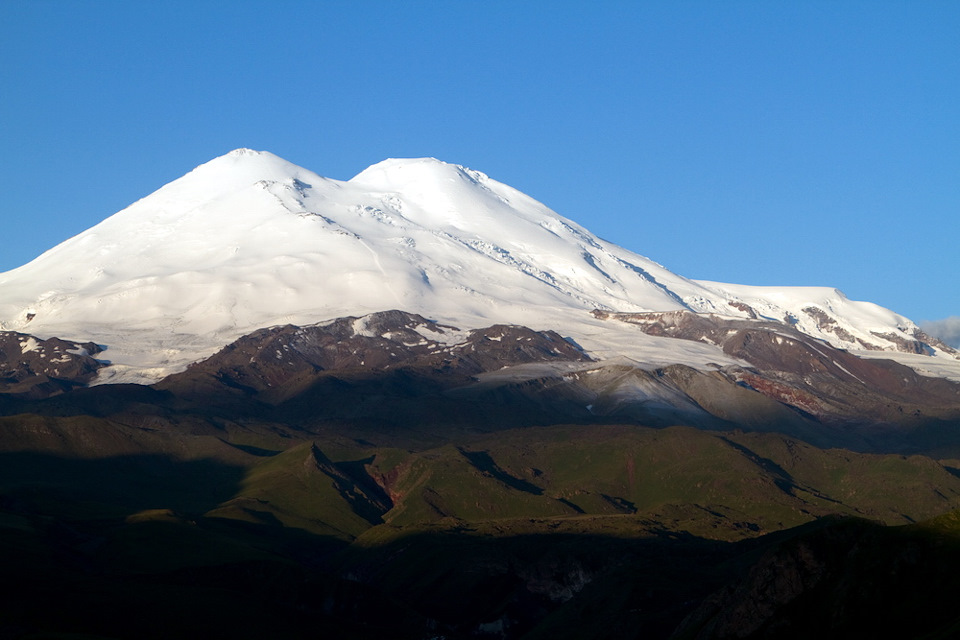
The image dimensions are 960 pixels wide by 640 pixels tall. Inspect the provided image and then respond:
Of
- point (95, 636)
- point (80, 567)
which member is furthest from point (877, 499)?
point (95, 636)

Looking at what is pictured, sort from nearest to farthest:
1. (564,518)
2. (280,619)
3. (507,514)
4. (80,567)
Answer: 1. (280,619)
2. (80,567)
3. (564,518)
4. (507,514)

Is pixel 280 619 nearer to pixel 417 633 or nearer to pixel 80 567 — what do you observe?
pixel 417 633

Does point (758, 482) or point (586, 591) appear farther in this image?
point (758, 482)

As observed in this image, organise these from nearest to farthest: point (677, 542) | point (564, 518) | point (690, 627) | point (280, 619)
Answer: point (690, 627) → point (280, 619) → point (677, 542) → point (564, 518)

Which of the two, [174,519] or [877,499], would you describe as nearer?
[174,519]

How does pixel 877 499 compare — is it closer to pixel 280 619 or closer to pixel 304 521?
pixel 304 521

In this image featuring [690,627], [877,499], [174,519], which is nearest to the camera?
[690,627]

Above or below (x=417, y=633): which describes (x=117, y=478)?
above

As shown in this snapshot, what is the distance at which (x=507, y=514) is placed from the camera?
182 metres

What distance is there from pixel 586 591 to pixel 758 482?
82980 millimetres

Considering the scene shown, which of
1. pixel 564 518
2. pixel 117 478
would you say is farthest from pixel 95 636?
pixel 117 478

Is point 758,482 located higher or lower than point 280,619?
higher

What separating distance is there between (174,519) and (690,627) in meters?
84.0

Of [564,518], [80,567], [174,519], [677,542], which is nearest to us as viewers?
[80,567]
